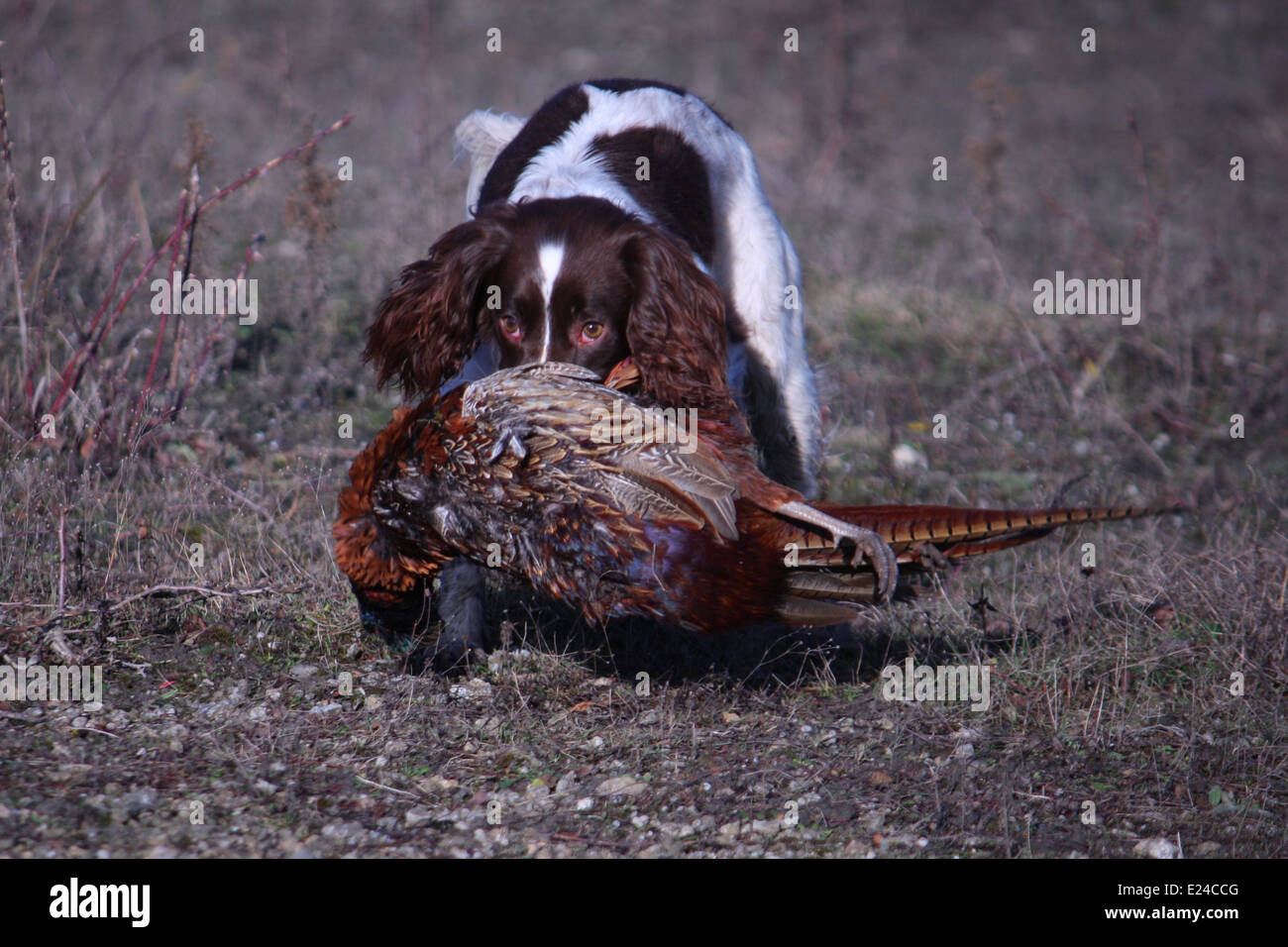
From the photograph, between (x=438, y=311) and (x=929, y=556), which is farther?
(x=438, y=311)

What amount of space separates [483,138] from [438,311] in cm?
134

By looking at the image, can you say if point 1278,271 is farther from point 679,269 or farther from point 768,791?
point 768,791

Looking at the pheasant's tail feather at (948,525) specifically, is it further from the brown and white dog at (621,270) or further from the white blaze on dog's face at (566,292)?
the white blaze on dog's face at (566,292)

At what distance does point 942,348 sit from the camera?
20.5 ft

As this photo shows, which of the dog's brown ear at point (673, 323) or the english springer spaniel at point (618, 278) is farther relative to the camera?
the english springer spaniel at point (618, 278)

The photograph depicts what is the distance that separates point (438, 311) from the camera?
3627 millimetres

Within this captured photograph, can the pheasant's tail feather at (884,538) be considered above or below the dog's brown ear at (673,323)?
below

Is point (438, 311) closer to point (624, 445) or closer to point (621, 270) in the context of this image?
point (621, 270)

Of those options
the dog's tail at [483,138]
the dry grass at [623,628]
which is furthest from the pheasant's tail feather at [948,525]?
the dog's tail at [483,138]

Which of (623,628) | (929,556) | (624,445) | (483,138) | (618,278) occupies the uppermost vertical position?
(483,138)

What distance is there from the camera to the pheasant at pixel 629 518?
8.92 ft

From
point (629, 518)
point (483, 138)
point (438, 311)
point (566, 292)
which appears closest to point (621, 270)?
point (566, 292)
